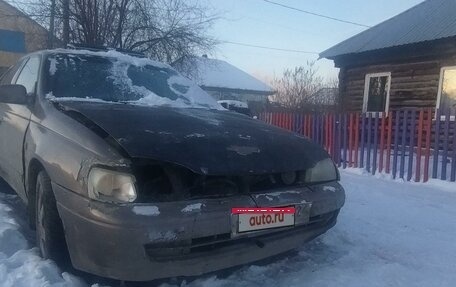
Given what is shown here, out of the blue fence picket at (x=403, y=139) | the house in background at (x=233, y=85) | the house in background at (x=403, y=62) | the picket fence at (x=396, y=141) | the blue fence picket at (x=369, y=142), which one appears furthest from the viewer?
the house in background at (x=233, y=85)

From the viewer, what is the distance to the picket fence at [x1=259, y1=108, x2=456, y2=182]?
6598 mm

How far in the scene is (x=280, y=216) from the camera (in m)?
2.54

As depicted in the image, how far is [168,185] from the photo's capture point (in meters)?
2.36

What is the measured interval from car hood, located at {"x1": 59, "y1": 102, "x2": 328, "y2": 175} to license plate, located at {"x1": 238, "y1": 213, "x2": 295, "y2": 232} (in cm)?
26

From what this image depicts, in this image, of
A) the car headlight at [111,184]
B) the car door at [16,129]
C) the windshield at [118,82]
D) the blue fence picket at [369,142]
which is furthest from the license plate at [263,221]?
the blue fence picket at [369,142]

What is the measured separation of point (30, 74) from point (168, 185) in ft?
7.64

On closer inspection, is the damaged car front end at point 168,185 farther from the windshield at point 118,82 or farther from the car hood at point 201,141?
the windshield at point 118,82

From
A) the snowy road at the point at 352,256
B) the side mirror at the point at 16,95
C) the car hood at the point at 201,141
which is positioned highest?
the side mirror at the point at 16,95

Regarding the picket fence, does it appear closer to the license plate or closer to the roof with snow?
the license plate

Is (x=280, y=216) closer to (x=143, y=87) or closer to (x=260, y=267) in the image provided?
(x=260, y=267)

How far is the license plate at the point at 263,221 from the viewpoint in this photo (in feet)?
7.82

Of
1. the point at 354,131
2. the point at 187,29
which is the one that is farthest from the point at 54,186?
the point at 187,29

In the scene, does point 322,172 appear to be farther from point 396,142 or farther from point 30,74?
point 396,142

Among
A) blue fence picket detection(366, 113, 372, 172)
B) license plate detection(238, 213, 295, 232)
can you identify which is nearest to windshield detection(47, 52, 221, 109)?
license plate detection(238, 213, 295, 232)
